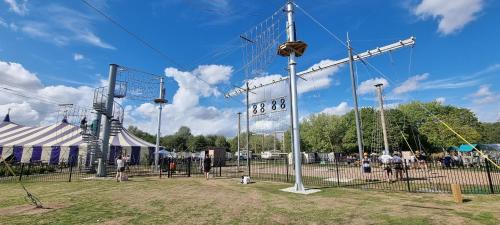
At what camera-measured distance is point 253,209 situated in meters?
7.92

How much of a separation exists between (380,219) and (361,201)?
98.4 inches

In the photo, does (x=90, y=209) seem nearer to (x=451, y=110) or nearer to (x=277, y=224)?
(x=277, y=224)

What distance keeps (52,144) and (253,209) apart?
27.6 meters

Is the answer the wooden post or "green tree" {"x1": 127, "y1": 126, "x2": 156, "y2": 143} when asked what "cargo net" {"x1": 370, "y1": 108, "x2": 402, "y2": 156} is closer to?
the wooden post

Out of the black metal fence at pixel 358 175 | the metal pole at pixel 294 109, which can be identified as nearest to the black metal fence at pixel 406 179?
the black metal fence at pixel 358 175

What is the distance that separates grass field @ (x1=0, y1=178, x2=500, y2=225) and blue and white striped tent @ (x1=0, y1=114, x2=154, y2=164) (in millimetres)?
18463

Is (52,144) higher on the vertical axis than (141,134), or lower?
lower

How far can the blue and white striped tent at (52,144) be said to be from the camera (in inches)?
1041

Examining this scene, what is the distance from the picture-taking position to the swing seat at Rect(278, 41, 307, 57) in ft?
39.5

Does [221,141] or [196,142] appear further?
[221,141]

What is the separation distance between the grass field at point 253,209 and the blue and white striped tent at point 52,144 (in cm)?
1846

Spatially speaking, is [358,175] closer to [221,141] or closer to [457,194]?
[457,194]

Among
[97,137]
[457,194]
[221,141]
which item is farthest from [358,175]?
[221,141]

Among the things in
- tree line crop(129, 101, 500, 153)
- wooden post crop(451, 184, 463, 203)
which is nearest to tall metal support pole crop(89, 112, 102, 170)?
wooden post crop(451, 184, 463, 203)
